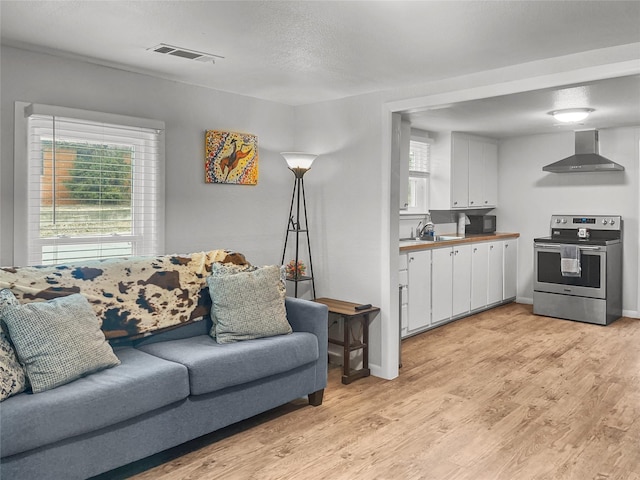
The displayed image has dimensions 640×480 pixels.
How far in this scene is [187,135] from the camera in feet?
13.0

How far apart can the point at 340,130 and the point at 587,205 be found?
3.81 metres

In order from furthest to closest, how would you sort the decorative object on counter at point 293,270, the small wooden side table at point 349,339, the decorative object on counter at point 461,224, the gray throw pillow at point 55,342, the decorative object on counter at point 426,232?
the decorative object on counter at point 461,224 < the decorative object on counter at point 426,232 < the decorative object on counter at point 293,270 < the small wooden side table at point 349,339 < the gray throw pillow at point 55,342

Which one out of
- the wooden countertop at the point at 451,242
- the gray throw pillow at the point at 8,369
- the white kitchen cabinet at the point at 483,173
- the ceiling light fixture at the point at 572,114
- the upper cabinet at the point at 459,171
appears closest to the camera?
the gray throw pillow at the point at 8,369

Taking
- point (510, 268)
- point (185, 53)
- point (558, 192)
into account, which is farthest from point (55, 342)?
point (558, 192)

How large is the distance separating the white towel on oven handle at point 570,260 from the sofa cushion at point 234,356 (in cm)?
387

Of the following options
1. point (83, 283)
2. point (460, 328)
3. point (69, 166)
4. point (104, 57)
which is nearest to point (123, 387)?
point (83, 283)

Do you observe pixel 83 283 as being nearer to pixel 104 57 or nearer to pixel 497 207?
pixel 104 57

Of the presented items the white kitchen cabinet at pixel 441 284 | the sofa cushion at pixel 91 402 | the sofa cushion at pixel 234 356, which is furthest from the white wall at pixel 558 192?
the sofa cushion at pixel 91 402

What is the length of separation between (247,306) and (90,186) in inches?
52.5

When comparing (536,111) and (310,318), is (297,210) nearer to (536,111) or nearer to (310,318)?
(310,318)

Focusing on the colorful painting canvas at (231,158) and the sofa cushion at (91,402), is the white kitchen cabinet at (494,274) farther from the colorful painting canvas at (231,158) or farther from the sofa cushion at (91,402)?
the sofa cushion at (91,402)

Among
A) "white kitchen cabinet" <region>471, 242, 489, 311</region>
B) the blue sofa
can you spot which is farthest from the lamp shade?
"white kitchen cabinet" <region>471, 242, 489, 311</region>

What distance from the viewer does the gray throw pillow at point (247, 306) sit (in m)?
3.21

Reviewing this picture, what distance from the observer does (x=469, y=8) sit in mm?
2422
